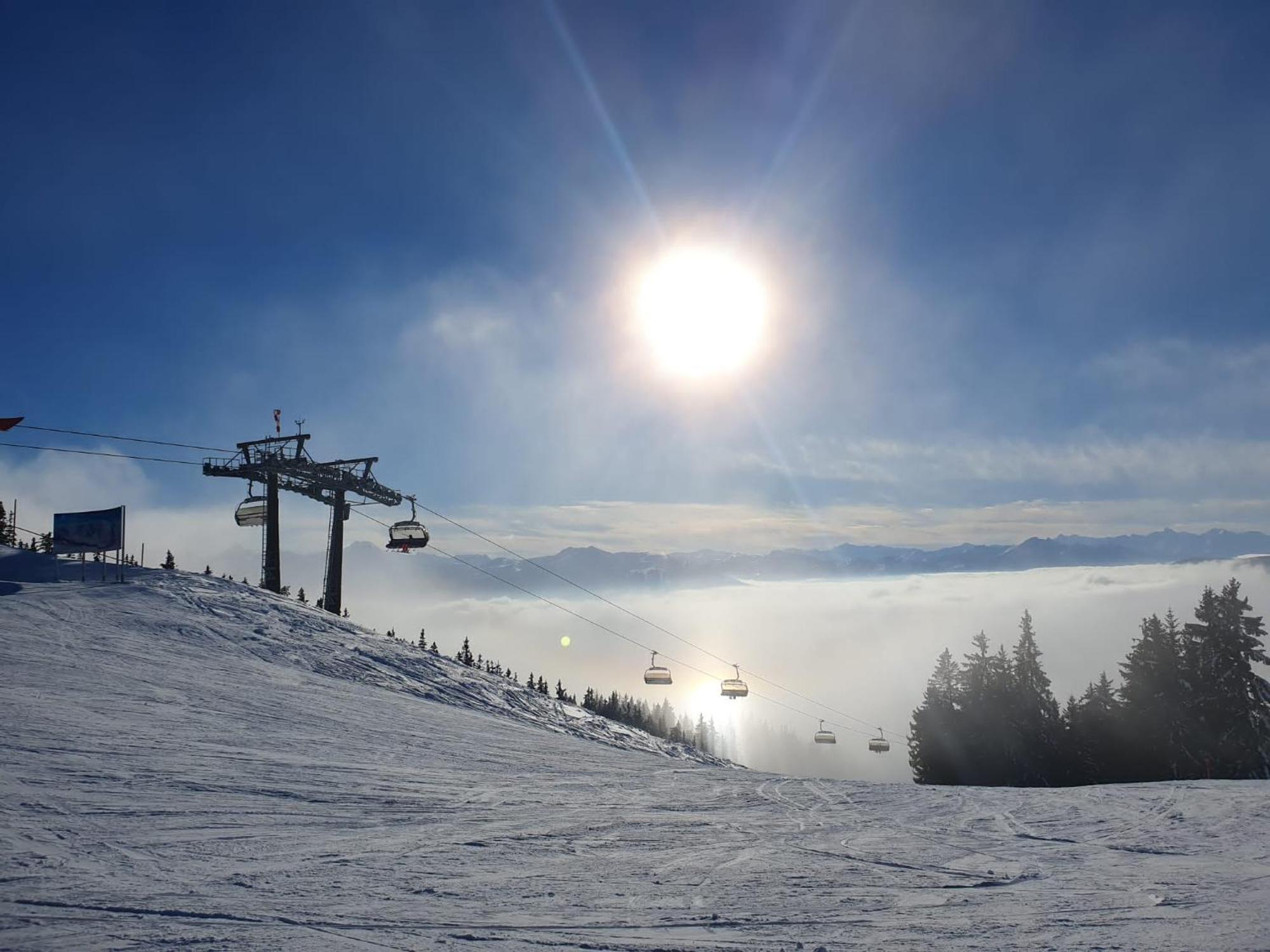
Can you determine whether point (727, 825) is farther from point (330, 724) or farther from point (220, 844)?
point (330, 724)

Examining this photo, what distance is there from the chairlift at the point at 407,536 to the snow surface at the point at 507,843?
66.9ft

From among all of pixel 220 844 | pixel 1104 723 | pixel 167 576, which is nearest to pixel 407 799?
pixel 220 844

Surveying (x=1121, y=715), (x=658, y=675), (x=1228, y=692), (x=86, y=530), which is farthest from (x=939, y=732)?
(x=86, y=530)

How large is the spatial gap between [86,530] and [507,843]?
99.3ft

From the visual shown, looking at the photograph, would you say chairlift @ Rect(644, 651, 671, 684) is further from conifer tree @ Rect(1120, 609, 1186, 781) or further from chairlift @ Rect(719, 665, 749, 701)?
conifer tree @ Rect(1120, 609, 1186, 781)

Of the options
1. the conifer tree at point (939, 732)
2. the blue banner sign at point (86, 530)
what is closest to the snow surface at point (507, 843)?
the blue banner sign at point (86, 530)

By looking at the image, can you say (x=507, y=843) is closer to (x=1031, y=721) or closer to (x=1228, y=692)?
(x=1228, y=692)

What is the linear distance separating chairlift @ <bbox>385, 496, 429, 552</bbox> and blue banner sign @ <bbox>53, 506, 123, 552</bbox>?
12233 mm

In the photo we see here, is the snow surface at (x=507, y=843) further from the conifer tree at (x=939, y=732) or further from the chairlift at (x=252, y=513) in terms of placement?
the conifer tree at (x=939, y=732)

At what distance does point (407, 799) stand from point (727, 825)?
4579 millimetres

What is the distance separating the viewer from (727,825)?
10.5 m

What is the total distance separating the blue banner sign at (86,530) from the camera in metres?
30.3

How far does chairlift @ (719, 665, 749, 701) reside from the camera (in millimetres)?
43688

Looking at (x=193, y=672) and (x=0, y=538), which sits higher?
(x=0, y=538)
